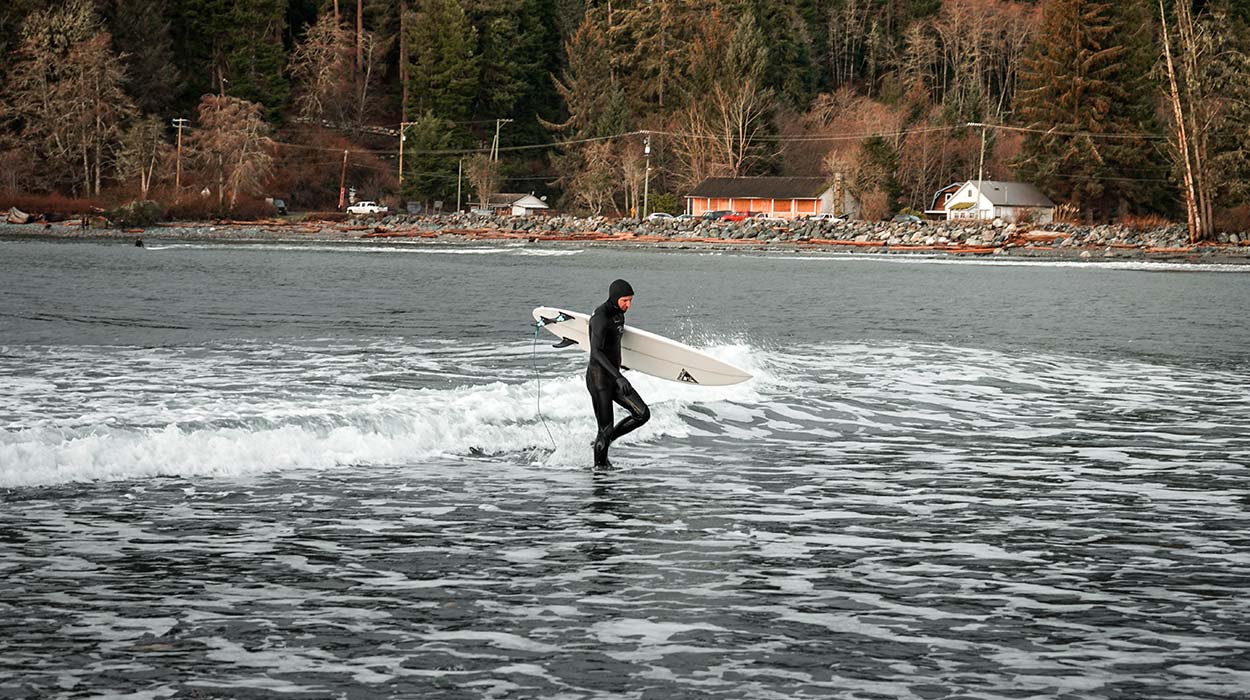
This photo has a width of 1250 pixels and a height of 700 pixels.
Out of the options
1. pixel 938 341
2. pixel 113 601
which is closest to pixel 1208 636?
pixel 113 601

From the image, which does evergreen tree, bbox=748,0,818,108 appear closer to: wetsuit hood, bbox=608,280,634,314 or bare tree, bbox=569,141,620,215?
bare tree, bbox=569,141,620,215

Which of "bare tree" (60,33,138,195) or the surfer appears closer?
the surfer

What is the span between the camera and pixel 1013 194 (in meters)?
114

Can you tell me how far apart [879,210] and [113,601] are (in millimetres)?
112314

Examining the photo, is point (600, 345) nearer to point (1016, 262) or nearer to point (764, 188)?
point (1016, 262)

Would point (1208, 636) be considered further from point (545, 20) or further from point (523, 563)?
point (545, 20)


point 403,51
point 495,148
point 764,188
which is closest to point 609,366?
point 764,188

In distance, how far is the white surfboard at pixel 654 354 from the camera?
16.9 m

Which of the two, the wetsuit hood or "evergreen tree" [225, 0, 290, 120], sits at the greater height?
"evergreen tree" [225, 0, 290, 120]

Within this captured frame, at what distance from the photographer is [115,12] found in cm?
12988

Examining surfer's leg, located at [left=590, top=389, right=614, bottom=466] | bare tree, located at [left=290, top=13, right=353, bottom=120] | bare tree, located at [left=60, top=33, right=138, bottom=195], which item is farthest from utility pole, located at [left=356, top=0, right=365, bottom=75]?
surfer's leg, located at [left=590, top=389, right=614, bottom=466]

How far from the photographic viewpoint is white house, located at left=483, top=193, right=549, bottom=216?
139 meters

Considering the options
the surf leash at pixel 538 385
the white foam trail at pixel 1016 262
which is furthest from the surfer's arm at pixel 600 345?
the white foam trail at pixel 1016 262

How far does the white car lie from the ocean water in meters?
102
